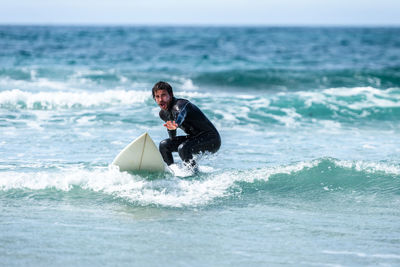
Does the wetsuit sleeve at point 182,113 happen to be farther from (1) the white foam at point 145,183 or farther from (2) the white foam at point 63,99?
(2) the white foam at point 63,99

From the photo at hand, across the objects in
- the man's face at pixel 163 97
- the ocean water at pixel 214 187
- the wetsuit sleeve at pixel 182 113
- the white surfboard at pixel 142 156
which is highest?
the man's face at pixel 163 97

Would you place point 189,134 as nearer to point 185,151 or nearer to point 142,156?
point 185,151

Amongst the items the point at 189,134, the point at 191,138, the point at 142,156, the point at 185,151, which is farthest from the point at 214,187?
the point at 142,156

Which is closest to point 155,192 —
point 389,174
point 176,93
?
point 389,174

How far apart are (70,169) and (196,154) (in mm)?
1923

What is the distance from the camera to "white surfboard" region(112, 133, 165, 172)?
684 cm

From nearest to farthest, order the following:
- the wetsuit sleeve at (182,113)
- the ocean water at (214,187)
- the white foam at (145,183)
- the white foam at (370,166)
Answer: the ocean water at (214,187) < the white foam at (145,183) < the wetsuit sleeve at (182,113) < the white foam at (370,166)

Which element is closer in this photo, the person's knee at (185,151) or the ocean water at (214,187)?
the ocean water at (214,187)

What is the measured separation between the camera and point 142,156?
686cm

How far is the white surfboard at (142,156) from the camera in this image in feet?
22.4

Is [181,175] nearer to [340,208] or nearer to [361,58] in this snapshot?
[340,208]

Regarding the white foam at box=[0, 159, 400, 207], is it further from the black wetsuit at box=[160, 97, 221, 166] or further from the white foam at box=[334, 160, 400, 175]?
the black wetsuit at box=[160, 97, 221, 166]

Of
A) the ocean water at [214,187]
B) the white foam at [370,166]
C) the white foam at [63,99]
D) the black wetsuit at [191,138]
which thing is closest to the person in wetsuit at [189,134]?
the black wetsuit at [191,138]

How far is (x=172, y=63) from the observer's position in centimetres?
2609
